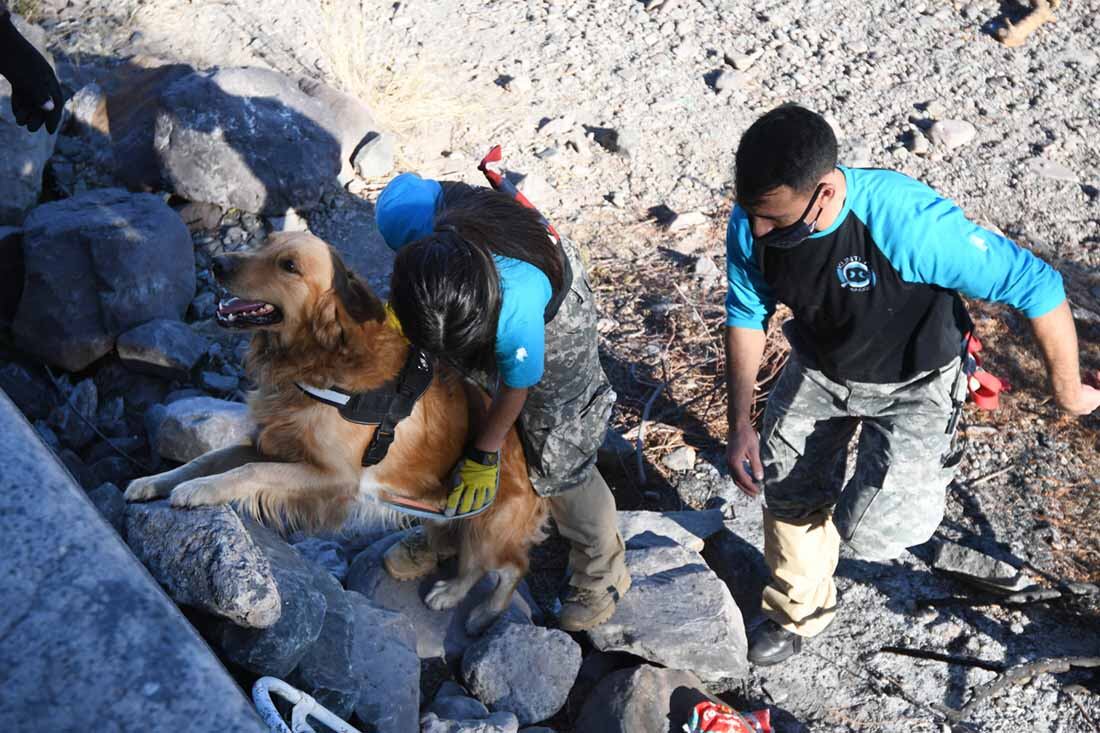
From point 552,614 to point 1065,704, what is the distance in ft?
7.08

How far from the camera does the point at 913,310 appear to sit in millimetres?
3102

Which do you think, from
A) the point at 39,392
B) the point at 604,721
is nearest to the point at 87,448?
the point at 39,392

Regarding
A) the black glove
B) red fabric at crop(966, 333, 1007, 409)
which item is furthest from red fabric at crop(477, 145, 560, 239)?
the black glove

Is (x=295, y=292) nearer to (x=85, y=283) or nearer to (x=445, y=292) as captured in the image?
(x=445, y=292)

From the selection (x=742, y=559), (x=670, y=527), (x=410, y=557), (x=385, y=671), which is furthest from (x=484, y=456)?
(x=742, y=559)

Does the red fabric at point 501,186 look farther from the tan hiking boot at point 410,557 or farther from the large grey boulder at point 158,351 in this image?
the large grey boulder at point 158,351

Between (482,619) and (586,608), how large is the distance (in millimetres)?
445

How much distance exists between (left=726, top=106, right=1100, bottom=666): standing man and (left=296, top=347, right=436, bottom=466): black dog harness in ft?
3.81

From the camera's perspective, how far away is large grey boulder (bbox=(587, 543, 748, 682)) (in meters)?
3.85

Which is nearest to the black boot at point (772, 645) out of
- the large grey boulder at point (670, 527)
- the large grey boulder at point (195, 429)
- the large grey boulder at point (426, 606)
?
the large grey boulder at point (670, 527)

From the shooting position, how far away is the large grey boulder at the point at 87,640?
1.59m

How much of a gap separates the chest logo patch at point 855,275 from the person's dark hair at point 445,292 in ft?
3.77

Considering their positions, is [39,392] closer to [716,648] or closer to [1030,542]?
[716,648]

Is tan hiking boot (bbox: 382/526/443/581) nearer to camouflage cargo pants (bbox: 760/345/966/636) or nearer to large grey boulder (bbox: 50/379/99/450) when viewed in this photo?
camouflage cargo pants (bbox: 760/345/966/636)
